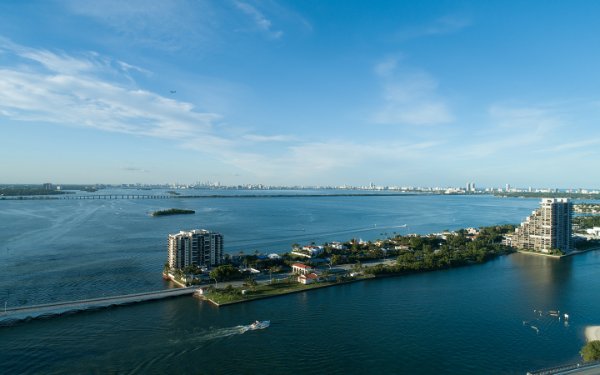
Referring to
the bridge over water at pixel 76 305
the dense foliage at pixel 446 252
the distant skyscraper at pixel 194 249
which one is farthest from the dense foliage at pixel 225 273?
the dense foliage at pixel 446 252

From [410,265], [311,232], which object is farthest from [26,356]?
[311,232]

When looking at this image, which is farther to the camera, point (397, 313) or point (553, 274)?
point (553, 274)

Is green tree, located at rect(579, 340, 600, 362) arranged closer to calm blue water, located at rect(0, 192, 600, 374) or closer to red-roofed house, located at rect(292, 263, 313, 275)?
calm blue water, located at rect(0, 192, 600, 374)

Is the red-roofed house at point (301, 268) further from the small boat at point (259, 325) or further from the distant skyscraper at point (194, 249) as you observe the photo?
the small boat at point (259, 325)

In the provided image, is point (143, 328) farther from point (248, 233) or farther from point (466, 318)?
point (248, 233)

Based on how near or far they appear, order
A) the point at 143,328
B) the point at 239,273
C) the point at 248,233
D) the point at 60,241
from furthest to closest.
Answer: the point at 248,233 → the point at 60,241 → the point at 239,273 → the point at 143,328

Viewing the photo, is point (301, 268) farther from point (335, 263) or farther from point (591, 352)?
point (591, 352)

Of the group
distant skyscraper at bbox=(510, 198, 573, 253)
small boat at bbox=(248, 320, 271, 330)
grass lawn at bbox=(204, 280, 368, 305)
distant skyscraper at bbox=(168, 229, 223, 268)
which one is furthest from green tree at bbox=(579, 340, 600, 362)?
distant skyscraper at bbox=(510, 198, 573, 253)

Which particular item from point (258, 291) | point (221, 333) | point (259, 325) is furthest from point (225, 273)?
point (221, 333)
